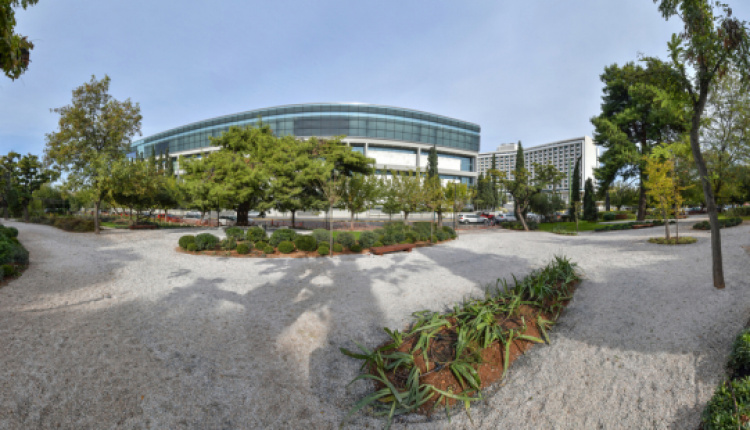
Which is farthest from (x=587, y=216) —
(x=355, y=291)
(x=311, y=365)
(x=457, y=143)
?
(x=311, y=365)

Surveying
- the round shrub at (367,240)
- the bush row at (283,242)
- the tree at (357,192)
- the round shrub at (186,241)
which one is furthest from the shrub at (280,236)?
the tree at (357,192)

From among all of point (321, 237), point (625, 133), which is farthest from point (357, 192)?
point (625, 133)

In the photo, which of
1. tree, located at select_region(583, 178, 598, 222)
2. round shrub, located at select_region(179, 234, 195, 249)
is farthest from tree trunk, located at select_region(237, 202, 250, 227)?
tree, located at select_region(583, 178, 598, 222)

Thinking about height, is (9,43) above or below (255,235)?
above

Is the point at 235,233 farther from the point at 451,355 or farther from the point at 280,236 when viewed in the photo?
the point at 451,355

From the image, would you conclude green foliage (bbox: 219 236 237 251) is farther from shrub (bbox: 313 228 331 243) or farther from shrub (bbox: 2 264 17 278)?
shrub (bbox: 2 264 17 278)

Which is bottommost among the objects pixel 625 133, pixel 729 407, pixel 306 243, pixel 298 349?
pixel 298 349

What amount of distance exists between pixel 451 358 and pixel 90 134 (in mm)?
27978

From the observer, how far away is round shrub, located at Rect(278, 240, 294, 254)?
12422mm

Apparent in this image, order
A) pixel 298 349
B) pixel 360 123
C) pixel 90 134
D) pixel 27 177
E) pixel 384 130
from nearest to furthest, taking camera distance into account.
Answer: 1. pixel 298 349
2. pixel 90 134
3. pixel 27 177
4. pixel 360 123
5. pixel 384 130

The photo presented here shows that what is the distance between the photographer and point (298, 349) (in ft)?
15.8

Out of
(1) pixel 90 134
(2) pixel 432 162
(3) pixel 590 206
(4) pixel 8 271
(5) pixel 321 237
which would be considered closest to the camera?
(4) pixel 8 271

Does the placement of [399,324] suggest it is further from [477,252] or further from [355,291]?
[477,252]

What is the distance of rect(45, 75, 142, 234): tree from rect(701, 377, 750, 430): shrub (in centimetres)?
2632
